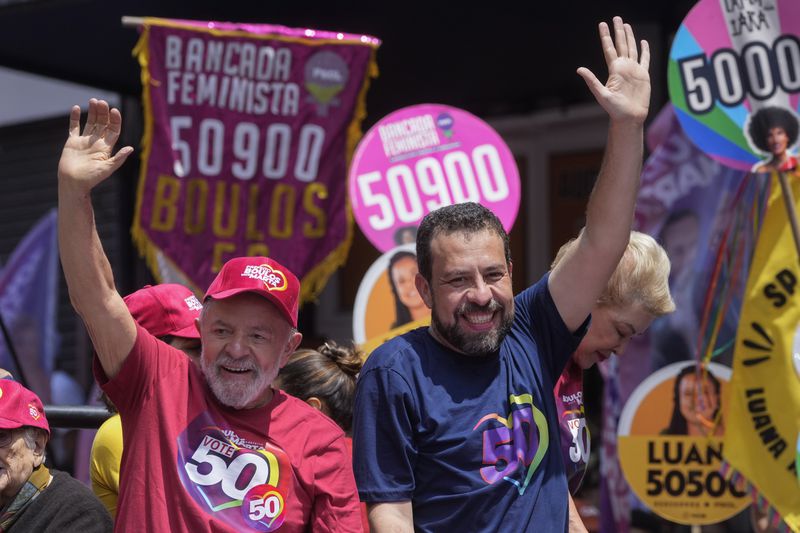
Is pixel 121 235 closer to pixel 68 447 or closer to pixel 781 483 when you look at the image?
Answer: pixel 68 447

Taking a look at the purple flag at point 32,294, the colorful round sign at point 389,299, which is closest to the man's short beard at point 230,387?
the colorful round sign at point 389,299

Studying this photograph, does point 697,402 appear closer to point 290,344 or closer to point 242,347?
point 290,344

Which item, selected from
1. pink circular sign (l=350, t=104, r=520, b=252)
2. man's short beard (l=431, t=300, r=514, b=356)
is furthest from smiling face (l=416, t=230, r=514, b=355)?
pink circular sign (l=350, t=104, r=520, b=252)

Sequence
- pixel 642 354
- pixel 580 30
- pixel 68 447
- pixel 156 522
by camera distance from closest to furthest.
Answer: pixel 156 522
pixel 642 354
pixel 580 30
pixel 68 447

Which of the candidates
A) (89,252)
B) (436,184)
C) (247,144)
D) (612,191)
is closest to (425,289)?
(612,191)

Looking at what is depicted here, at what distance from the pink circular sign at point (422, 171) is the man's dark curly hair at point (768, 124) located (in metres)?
0.97

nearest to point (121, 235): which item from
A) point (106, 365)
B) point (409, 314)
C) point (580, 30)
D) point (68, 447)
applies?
point (68, 447)

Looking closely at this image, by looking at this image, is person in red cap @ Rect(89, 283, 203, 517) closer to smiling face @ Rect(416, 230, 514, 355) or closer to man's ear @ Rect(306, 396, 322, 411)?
man's ear @ Rect(306, 396, 322, 411)

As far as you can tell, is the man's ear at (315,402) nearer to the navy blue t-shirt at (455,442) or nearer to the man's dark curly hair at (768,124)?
the navy blue t-shirt at (455,442)

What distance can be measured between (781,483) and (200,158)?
3.11m

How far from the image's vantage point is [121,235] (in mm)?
8750

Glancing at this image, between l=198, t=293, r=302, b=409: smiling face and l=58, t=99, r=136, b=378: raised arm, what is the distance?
20cm

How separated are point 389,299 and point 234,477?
2.30 metres

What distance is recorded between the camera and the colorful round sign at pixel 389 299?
15.5 ft
